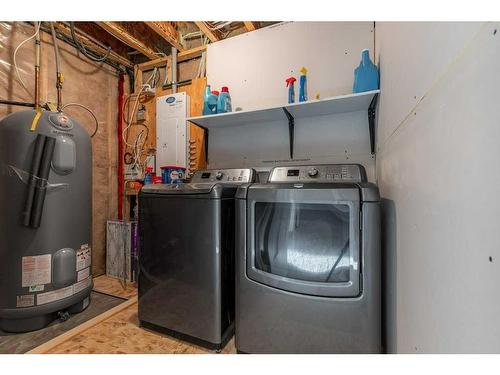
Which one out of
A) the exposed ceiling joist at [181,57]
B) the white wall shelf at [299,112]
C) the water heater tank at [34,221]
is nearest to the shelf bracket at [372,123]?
the white wall shelf at [299,112]

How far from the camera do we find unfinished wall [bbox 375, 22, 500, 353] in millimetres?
340

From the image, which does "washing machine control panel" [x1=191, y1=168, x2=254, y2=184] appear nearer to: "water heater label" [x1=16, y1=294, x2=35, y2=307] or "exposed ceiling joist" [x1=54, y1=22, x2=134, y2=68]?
"water heater label" [x1=16, y1=294, x2=35, y2=307]

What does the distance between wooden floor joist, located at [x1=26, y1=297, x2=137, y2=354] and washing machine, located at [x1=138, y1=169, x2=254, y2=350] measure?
1.15 ft

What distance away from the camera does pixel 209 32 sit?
1955 mm

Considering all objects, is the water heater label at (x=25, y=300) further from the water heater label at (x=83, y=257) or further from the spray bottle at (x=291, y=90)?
the spray bottle at (x=291, y=90)

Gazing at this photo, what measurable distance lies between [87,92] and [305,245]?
2480 mm

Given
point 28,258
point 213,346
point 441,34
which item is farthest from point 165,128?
point 441,34

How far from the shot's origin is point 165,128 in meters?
2.23

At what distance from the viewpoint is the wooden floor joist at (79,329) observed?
4.07ft

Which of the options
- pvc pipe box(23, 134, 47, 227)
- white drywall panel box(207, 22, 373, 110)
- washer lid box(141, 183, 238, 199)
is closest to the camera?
washer lid box(141, 183, 238, 199)

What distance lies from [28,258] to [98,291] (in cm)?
74

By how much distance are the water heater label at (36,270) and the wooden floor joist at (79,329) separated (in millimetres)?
340

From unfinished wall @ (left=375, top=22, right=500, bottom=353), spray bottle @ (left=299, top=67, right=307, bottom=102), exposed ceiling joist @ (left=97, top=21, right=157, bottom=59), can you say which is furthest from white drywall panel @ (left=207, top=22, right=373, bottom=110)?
unfinished wall @ (left=375, top=22, right=500, bottom=353)

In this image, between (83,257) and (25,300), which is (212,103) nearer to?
(83,257)
